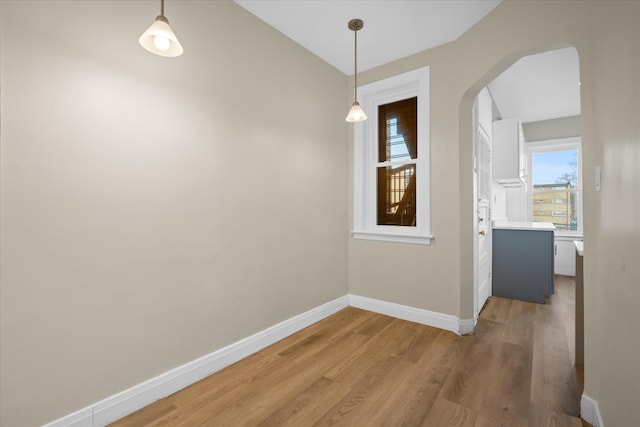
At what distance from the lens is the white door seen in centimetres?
327

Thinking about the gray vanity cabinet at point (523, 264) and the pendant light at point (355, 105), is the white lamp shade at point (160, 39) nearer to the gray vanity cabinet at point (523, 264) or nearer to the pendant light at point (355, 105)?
the pendant light at point (355, 105)

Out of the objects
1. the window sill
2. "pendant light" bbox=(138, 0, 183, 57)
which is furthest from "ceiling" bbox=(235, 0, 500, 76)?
the window sill

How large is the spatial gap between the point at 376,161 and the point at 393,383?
230 cm

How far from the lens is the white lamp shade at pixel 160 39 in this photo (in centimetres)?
130

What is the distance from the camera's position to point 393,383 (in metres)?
1.99

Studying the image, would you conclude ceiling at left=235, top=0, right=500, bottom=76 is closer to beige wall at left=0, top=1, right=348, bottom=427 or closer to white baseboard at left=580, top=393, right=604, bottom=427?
beige wall at left=0, top=1, right=348, bottom=427

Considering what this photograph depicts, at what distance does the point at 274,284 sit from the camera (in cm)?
258

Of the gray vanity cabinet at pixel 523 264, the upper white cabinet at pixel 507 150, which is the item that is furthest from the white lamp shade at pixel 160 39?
the upper white cabinet at pixel 507 150

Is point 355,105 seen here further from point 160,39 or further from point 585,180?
point 585,180

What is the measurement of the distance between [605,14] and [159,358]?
308 centimetres

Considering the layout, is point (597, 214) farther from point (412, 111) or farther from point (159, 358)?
point (159, 358)

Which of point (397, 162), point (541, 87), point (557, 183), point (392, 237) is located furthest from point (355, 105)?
point (557, 183)

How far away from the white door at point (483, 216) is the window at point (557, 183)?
2.68m

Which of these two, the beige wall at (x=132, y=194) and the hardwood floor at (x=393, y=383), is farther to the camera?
the hardwood floor at (x=393, y=383)
